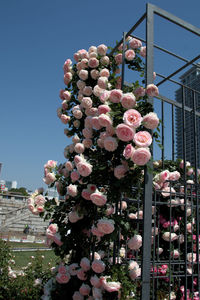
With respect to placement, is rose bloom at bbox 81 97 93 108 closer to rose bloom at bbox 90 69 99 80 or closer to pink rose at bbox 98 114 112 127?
rose bloom at bbox 90 69 99 80

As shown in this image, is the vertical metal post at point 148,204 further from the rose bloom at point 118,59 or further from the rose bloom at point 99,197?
the rose bloom at point 118,59

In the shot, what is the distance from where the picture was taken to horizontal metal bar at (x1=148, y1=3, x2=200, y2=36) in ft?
9.34

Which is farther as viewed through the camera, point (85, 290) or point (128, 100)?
point (85, 290)

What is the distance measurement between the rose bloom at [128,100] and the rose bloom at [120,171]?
0.55 m

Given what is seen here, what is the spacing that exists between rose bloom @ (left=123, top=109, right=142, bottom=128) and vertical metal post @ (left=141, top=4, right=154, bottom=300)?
44 centimetres

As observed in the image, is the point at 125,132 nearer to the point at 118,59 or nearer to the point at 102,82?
the point at 102,82

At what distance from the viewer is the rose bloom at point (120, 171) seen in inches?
93.0

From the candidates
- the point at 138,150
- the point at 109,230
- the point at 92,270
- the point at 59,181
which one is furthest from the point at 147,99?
the point at 92,270

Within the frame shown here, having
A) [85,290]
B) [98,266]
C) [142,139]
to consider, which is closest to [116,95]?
[142,139]

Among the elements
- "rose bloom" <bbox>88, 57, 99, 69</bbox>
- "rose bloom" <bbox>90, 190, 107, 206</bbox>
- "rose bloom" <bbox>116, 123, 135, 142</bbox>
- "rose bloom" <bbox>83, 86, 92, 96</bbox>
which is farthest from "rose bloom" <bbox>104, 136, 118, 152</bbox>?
"rose bloom" <bbox>88, 57, 99, 69</bbox>

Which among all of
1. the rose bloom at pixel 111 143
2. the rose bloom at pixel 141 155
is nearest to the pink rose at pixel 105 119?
the rose bloom at pixel 111 143

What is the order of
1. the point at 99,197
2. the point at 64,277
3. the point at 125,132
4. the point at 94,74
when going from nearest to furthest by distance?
the point at 125,132, the point at 99,197, the point at 64,277, the point at 94,74

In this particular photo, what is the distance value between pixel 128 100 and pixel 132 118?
21cm

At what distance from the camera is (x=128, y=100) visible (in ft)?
7.71
